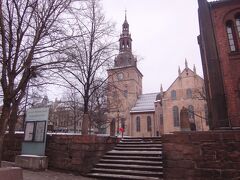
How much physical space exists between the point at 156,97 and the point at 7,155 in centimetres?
4367

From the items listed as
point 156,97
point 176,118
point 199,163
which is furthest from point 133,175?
point 156,97

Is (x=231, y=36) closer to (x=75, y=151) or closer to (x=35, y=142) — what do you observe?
(x=75, y=151)

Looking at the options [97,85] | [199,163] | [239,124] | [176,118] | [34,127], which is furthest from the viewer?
[176,118]

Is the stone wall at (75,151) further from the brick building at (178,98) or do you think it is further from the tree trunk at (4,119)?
the brick building at (178,98)

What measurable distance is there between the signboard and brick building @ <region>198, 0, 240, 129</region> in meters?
7.86

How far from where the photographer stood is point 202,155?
6648 millimetres

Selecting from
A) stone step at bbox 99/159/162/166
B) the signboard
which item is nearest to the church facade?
the signboard

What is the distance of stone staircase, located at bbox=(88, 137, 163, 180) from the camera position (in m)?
7.70

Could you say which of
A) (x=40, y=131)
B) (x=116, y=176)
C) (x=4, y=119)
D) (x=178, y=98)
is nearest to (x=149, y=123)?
(x=178, y=98)

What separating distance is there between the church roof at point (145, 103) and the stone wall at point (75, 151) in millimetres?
39249

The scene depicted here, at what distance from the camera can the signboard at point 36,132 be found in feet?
30.9

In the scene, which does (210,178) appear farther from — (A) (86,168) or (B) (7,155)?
(B) (7,155)

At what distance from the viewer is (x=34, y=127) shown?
9836 mm

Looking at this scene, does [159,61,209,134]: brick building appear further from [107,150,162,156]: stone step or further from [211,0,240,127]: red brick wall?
[107,150,162,156]: stone step
